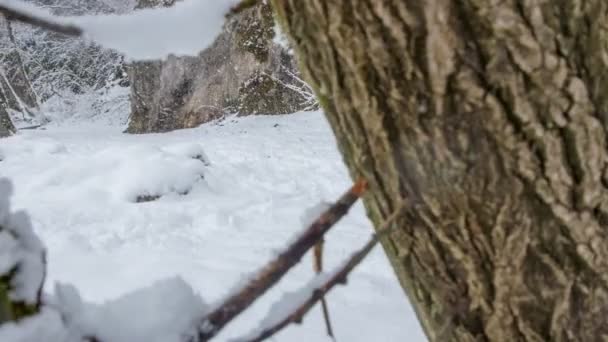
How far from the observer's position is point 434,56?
589 millimetres

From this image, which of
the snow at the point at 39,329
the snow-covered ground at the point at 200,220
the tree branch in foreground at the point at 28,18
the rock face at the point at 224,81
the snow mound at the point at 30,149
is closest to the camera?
the snow at the point at 39,329

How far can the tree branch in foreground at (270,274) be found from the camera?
59 cm

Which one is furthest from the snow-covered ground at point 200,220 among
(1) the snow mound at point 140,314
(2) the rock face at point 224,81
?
(2) the rock face at point 224,81

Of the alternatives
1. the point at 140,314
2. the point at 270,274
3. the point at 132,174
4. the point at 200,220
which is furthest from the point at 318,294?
the point at 132,174

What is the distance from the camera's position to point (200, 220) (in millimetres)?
3641

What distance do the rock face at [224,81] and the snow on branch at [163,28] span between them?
817 cm

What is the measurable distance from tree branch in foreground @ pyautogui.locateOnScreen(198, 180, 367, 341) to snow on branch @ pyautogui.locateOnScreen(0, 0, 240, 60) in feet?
1.02

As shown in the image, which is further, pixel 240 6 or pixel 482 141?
pixel 240 6

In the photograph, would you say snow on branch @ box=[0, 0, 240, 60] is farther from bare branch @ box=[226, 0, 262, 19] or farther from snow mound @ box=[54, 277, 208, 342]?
snow mound @ box=[54, 277, 208, 342]

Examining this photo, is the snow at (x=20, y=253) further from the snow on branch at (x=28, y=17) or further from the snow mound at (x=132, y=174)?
the snow mound at (x=132, y=174)

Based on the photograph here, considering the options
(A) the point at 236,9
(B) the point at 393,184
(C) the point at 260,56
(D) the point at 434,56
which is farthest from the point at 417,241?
(C) the point at 260,56

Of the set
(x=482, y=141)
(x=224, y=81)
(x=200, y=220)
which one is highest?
(x=482, y=141)

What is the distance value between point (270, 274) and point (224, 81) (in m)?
9.01

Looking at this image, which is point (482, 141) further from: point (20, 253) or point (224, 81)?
point (224, 81)
